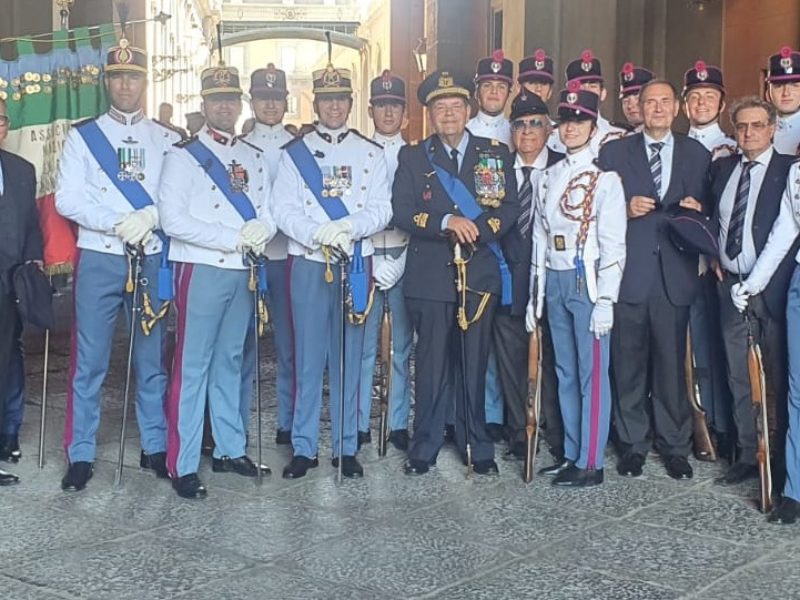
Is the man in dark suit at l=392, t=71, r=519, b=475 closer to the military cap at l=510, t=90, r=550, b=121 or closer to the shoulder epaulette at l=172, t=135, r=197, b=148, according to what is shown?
the military cap at l=510, t=90, r=550, b=121

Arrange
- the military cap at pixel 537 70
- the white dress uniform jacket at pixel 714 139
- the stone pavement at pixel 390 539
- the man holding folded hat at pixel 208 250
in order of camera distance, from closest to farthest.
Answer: the stone pavement at pixel 390 539, the man holding folded hat at pixel 208 250, the white dress uniform jacket at pixel 714 139, the military cap at pixel 537 70

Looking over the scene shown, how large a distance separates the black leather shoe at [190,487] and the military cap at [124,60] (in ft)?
6.43

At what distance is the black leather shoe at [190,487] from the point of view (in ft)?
18.1

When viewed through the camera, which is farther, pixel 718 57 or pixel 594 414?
pixel 718 57

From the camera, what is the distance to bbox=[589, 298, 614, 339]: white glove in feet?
18.5

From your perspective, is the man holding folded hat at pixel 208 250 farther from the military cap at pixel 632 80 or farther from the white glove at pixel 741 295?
the military cap at pixel 632 80

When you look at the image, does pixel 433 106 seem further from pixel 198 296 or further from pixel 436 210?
pixel 198 296

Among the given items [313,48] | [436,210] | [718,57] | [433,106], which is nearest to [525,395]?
[436,210]

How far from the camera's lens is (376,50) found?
42.7m

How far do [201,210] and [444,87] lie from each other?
1347mm

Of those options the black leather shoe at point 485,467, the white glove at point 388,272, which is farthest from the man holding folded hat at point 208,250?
the black leather shoe at point 485,467

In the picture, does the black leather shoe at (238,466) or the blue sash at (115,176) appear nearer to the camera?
the blue sash at (115,176)

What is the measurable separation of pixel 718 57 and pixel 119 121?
874cm

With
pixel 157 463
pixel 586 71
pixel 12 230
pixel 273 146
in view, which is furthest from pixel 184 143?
pixel 586 71
